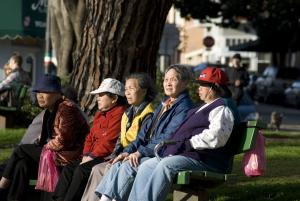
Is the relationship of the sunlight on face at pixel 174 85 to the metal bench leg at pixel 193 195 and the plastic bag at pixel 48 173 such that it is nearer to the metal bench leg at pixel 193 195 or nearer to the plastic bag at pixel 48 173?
A: the metal bench leg at pixel 193 195

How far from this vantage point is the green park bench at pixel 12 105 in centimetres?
1797

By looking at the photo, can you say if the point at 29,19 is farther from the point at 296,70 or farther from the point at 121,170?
the point at 296,70

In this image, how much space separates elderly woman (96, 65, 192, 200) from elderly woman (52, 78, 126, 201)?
44 cm

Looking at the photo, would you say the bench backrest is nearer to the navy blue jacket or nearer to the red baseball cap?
the red baseball cap

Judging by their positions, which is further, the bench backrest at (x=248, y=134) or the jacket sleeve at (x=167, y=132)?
the jacket sleeve at (x=167, y=132)

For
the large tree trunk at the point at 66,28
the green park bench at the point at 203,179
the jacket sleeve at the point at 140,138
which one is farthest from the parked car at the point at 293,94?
the green park bench at the point at 203,179

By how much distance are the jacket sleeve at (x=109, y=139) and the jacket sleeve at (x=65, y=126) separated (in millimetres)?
341

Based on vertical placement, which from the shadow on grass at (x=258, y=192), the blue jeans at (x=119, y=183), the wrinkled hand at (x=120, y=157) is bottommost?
the shadow on grass at (x=258, y=192)

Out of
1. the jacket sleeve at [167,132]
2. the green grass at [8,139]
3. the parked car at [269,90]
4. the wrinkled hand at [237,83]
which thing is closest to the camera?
the jacket sleeve at [167,132]

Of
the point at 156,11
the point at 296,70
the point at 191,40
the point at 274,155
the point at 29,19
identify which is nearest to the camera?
the point at 156,11

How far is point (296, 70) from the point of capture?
47281 millimetres

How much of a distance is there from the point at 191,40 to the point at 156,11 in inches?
3080

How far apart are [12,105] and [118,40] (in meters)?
6.59

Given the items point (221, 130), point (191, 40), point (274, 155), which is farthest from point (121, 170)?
point (191, 40)
